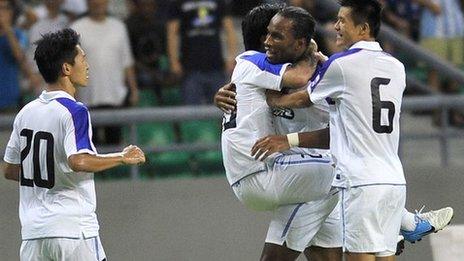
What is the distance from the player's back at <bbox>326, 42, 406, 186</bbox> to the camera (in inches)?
277

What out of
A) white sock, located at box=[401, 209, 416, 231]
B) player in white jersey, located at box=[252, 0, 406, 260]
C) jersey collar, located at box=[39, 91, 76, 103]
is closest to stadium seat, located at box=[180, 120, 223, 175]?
white sock, located at box=[401, 209, 416, 231]

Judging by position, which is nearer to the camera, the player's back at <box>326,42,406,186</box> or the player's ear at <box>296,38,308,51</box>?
the player's back at <box>326,42,406,186</box>

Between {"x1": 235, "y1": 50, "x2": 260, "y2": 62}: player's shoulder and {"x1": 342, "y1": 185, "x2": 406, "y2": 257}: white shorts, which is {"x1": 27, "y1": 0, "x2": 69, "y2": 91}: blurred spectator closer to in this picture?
{"x1": 235, "y1": 50, "x2": 260, "y2": 62}: player's shoulder

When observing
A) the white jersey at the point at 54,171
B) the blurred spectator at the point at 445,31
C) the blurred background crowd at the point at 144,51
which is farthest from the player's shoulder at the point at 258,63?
the blurred spectator at the point at 445,31

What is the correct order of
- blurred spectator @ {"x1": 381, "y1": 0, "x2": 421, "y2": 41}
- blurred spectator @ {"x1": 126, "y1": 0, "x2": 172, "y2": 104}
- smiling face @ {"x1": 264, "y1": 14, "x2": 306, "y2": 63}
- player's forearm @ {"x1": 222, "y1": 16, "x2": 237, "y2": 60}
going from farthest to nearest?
1. blurred spectator @ {"x1": 381, "y1": 0, "x2": 421, "y2": 41}
2. blurred spectator @ {"x1": 126, "y1": 0, "x2": 172, "y2": 104}
3. player's forearm @ {"x1": 222, "y1": 16, "x2": 237, "y2": 60}
4. smiling face @ {"x1": 264, "y1": 14, "x2": 306, "y2": 63}

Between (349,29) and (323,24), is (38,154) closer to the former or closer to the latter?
(349,29)

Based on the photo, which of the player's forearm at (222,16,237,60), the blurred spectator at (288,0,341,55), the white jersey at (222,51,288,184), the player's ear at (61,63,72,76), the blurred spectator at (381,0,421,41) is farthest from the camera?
the blurred spectator at (381,0,421,41)

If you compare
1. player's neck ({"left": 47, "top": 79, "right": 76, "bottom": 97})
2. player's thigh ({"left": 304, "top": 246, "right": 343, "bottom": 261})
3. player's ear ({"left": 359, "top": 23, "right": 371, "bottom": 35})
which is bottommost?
player's thigh ({"left": 304, "top": 246, "right": 343, "bottom": 261})

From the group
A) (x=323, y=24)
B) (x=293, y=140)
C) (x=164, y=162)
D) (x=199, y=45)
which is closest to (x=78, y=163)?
(x=293, y=140)

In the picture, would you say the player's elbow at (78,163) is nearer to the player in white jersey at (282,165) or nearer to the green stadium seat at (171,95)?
the player in white jersey at (282,165)

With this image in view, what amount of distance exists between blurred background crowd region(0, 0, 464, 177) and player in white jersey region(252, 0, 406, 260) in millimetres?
3978

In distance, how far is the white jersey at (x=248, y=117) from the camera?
7.44 meters

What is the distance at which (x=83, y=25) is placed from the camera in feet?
36.0

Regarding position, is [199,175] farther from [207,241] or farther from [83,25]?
[83,25]
